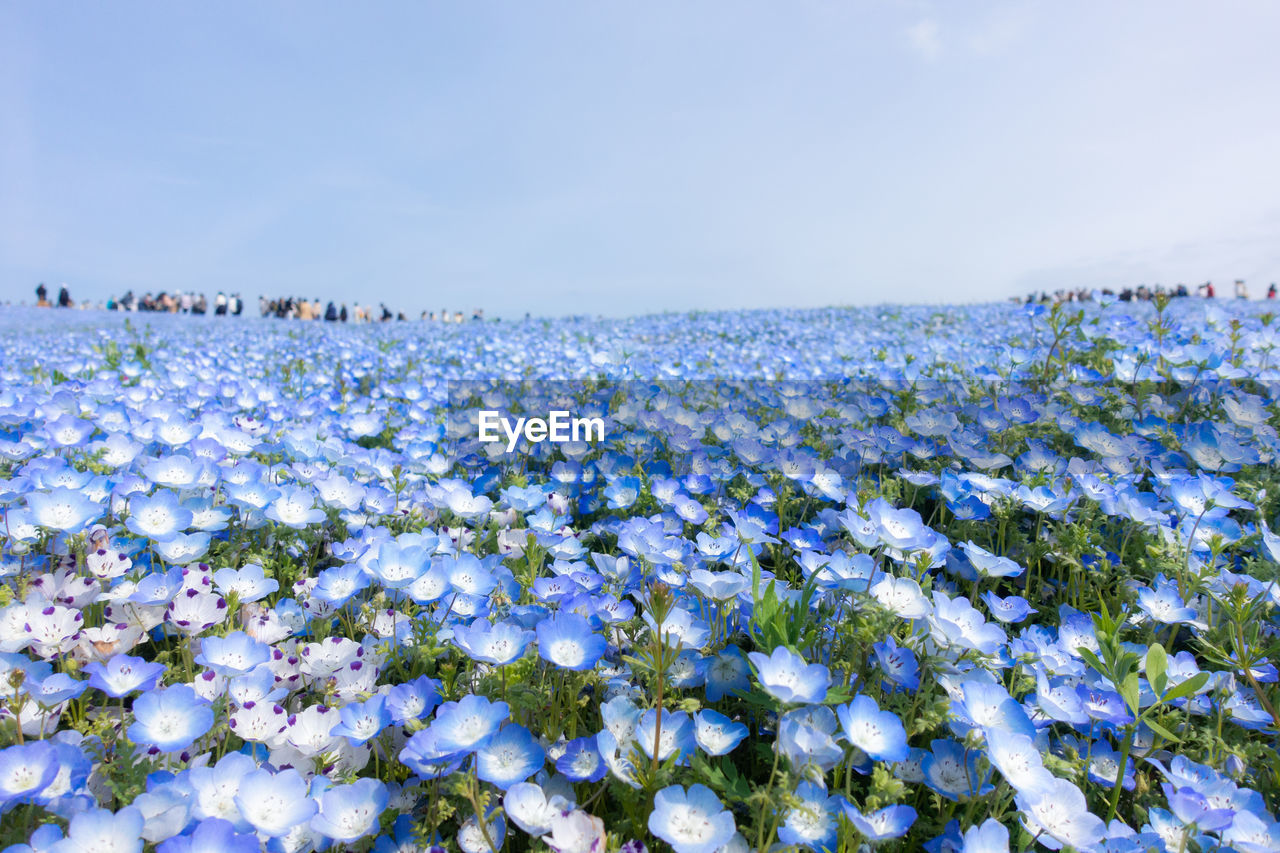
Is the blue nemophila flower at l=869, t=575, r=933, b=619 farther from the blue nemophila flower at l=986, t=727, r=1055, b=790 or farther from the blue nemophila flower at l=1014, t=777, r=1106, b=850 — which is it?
the blue nemophila flower at l=1014, t=777, r=1106, b=850

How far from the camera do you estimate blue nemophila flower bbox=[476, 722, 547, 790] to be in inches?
52.1

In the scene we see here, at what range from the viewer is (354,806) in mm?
1326

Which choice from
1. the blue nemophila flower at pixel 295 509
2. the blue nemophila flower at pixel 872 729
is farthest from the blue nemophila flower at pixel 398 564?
the blue nemophila flower at pixel 872 729

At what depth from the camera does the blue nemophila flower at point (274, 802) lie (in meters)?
1.24

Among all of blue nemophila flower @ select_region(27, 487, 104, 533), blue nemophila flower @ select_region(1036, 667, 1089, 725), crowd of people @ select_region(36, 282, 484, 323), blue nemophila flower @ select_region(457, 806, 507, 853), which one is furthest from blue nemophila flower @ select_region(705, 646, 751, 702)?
crowd of people @ select_region(36, 282, 484, 323)

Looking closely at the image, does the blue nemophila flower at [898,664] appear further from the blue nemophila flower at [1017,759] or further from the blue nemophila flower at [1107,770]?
Answer: the blue nemophila flower at [1107,770]

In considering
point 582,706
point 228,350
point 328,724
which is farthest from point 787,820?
point 228,350

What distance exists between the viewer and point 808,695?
1342 millimetres

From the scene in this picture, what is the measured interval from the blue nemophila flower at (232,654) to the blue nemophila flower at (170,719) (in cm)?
10

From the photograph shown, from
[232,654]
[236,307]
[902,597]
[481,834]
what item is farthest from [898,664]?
[236,307]

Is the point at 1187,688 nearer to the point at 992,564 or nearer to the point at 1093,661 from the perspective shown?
the point at 1093,661

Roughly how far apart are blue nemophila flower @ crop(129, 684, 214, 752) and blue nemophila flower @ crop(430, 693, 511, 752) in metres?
0.49

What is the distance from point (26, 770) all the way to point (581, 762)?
1.05 meters

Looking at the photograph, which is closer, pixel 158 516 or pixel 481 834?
pixel 481 834
